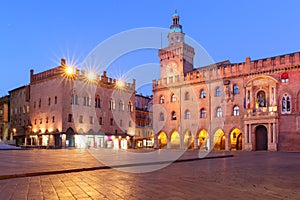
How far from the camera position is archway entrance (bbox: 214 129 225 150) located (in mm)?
42009

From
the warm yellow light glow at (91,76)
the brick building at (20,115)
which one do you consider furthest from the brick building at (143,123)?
the brick building at (20,115)

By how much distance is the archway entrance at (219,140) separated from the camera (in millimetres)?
42009

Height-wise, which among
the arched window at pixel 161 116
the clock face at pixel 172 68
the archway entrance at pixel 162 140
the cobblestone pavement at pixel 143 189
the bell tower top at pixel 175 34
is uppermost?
the bell tower top at pixel 175 34

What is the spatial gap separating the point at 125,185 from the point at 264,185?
149 inches

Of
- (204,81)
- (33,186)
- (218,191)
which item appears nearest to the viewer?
(218,191)

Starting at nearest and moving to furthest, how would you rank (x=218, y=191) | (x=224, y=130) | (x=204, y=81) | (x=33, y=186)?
1. (x=218, y=191)
2. (x=33, y=186)
3. (x=224, y=130)
4. (x=204, y=81)

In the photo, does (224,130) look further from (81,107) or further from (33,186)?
(33,186)

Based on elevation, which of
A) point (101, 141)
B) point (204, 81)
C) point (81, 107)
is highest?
point (204, 81)

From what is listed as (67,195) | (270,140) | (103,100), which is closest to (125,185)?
(67,195)

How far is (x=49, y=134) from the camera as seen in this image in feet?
150

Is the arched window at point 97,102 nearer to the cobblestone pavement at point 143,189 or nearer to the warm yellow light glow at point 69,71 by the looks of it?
the warm yellow light glow at point 69,71

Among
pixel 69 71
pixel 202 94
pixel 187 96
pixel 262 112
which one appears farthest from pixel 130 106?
pixel 262 112

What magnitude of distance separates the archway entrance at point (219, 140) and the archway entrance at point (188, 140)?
365 centimetres

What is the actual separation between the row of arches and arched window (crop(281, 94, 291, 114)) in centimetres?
700
